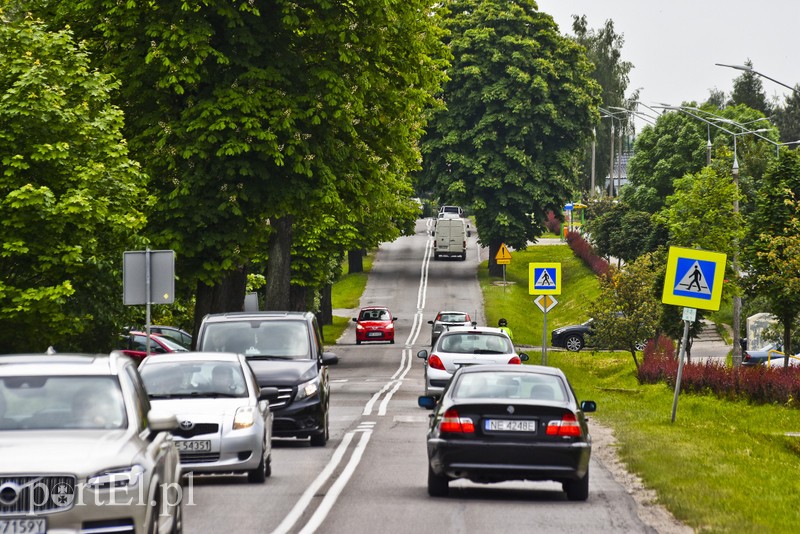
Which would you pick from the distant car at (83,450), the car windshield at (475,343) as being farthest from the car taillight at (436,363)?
the distant car at (83,450)

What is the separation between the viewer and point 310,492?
15203 mm

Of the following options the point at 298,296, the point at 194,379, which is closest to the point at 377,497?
the point at 194,379

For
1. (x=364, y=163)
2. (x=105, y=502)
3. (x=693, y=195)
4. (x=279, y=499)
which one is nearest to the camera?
(x=105, y=502)

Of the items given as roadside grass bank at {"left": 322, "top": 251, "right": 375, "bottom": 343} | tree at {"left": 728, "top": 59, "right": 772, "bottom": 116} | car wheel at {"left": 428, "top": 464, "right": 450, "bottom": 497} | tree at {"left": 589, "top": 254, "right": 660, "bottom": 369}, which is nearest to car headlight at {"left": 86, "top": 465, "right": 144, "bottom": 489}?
car wheel at {"left": 428, "top": 464, "right": 450, "bottom": 497}

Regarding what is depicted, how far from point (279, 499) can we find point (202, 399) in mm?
2424

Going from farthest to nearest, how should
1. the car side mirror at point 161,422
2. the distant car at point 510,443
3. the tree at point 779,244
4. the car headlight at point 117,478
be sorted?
the tree at point 779,244 < the distant car at point 510,443 < the car side mirror at point 161,422 < the car headlight at point 117,478

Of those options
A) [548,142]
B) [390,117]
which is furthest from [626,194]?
[390,117]

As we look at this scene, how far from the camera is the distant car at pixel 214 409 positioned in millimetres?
15852

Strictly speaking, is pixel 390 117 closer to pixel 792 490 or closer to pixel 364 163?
pixel 364 163

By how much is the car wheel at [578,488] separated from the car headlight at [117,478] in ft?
21.9

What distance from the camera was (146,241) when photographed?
29.9 meters

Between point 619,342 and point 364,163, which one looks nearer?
point 364,163

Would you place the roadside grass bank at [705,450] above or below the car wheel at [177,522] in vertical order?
below

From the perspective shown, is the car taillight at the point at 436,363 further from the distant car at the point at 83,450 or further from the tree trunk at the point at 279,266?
the distant car at the point at 83,450
